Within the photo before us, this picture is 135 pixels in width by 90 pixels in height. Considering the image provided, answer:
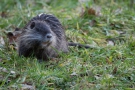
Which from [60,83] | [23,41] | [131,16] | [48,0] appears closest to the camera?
[60,83]

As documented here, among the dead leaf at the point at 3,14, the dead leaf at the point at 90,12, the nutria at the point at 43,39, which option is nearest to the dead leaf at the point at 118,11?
the dead leaf at the point at 90,12

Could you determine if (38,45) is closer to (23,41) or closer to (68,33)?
(23,41)

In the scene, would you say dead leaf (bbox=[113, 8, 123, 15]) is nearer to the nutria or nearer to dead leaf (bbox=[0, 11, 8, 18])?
the nutria

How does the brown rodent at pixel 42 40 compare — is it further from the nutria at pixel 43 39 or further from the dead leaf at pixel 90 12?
the dead leaf at pixel 90 12

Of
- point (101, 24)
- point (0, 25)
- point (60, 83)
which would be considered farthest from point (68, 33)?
point (60, 83)

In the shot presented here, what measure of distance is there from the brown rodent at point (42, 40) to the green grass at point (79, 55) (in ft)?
0.47

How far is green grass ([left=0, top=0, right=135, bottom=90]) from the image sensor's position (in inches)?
176

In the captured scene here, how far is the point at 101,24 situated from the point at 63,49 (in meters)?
1.16

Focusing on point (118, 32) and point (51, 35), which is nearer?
point (51, 35)

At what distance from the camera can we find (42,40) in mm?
5113

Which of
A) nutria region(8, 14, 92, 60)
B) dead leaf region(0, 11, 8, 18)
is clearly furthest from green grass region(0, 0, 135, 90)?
nutria region(8, 14, 92, 60)

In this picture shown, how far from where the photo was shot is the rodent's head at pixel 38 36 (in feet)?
16.8

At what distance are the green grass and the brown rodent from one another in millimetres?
144

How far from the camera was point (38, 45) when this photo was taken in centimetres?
524
